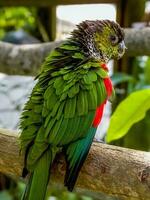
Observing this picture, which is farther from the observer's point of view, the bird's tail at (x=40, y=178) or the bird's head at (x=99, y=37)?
the bird's head at (x=99, y=37)

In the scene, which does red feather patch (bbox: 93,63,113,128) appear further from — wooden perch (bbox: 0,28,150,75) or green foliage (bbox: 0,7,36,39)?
green foliage (bbox: 0,7,36,39)

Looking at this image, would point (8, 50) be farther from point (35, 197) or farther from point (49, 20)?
point (35, 197)

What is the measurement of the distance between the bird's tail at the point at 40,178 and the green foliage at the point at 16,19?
2182 mm

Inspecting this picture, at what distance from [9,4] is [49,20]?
29cm

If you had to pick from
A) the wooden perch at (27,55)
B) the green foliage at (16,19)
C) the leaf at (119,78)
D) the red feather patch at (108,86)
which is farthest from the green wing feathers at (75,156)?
the green foliage at (16,19)

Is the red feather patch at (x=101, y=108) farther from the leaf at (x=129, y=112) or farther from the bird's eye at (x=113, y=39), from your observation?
the leaf at (x=129, y=112)

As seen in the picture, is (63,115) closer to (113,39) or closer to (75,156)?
(75,156)

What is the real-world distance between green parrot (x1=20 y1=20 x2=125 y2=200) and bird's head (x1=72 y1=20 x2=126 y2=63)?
6cm

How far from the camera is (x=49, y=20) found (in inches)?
119

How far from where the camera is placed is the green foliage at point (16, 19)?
3.51m

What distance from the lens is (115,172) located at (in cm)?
127

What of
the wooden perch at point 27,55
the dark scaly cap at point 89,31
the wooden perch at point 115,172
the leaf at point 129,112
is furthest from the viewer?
the wooden perch at point 27,55

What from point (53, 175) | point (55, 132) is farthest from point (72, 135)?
point (53, 175)

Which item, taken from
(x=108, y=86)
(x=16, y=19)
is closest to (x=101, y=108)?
(x=108, y=86)
